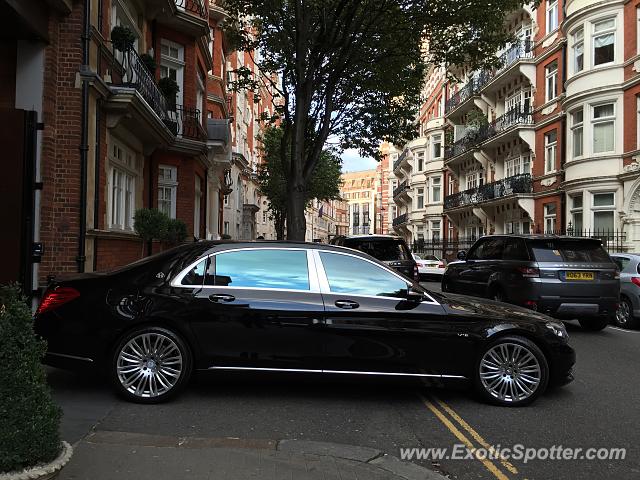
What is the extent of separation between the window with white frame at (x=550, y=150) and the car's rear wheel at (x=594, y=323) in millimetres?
15782

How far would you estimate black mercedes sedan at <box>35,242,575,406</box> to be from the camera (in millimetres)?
5047

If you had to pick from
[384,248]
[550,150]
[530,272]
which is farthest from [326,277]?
[550,150]

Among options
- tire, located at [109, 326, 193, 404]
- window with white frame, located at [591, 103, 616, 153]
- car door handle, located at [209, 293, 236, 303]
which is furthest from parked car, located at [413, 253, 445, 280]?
tire, located at [109, 326, 193, 404]

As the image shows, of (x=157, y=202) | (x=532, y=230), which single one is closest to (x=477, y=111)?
(x=532, y=230)

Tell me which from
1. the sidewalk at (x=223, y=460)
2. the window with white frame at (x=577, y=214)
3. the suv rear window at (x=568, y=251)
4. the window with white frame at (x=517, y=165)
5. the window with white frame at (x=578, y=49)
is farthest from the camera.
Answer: the window with white frame at (x=517, y=165)

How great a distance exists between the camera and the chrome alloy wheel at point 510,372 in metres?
5.22

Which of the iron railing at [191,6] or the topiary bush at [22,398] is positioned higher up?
the iron railing at [191,6]

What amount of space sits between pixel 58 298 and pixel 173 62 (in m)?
12.3

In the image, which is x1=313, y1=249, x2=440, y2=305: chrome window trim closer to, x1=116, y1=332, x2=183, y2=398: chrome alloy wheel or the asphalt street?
the asphalt street

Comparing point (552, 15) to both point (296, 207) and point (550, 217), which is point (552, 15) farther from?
point (296, 207)

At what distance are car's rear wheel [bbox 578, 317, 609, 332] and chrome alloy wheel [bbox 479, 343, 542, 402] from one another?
210 inches

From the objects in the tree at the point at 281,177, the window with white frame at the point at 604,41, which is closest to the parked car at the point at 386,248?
the window with white frame at the point at 604,41

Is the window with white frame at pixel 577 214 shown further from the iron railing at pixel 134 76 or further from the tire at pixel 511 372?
the tire at pixel 511 372

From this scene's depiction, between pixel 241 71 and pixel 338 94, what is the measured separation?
3168 mm
